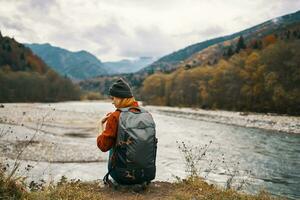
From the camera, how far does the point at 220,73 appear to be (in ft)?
275

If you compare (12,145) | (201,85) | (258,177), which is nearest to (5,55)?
(201,85)

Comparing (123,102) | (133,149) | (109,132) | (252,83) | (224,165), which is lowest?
(224,165)

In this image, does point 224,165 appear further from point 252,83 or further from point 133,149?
point 252,83

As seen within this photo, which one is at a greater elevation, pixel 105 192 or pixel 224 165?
pixel 105 192

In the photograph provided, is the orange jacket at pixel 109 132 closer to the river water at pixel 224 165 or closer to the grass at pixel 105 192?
the grass at pixel 105 192

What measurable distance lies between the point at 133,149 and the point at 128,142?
183 mm

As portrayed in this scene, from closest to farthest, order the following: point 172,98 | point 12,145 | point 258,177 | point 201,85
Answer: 1. point 258,177
2. point 12,145
3. point 201,85
4. point 172,98

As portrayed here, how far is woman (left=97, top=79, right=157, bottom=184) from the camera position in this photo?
662 cm

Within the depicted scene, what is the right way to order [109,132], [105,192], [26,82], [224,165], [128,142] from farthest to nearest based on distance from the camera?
1. [26,82]
2. [224,165]
3. [105,192]
4. [109,132]
5. [128,142]

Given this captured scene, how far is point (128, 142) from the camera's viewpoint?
21.5ft

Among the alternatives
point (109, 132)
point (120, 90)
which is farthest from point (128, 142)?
point (120, 90)

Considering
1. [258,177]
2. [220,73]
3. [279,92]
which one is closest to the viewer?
[258,177]

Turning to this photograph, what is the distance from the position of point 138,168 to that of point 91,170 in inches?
368

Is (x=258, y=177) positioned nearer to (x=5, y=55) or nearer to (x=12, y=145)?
(x=12, y=145)
